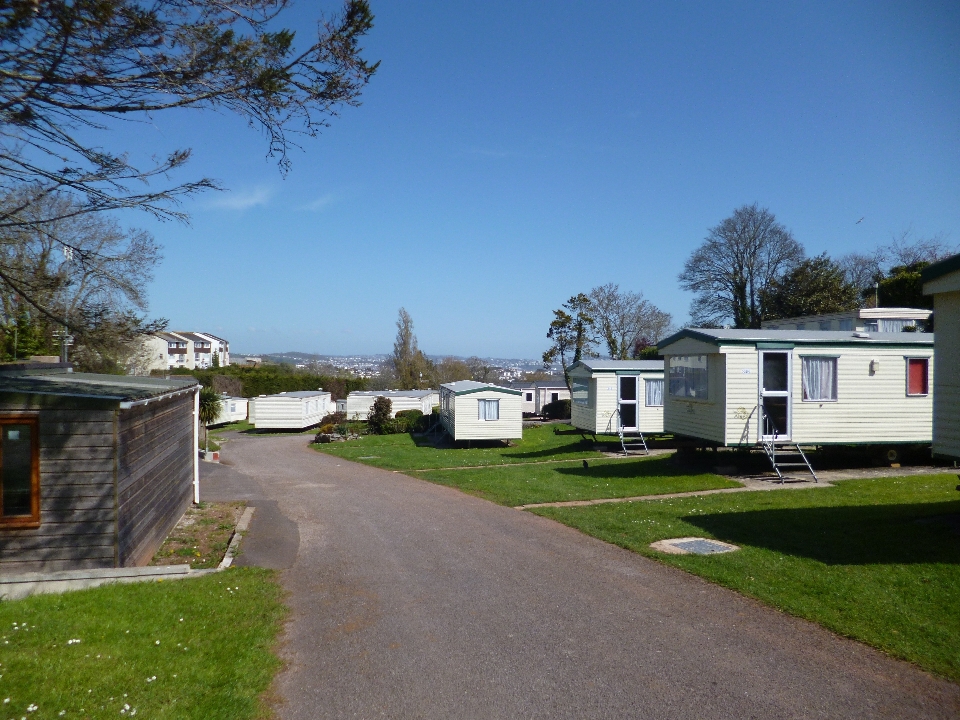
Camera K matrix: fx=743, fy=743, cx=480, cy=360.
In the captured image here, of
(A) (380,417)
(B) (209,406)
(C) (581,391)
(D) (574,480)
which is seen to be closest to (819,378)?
(D) (574,480)

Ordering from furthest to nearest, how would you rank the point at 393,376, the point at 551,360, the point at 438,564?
the point at 393,376, the point at 551,360, the point at 438,564

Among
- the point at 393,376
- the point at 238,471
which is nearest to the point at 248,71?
the point at 238,471

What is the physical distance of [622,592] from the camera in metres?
7.79

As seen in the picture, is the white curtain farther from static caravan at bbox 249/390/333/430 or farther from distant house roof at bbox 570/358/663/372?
static caravan at bbox 249/390/333/430

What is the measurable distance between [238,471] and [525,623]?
1735 centimetres

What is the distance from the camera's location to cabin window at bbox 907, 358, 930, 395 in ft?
54.3

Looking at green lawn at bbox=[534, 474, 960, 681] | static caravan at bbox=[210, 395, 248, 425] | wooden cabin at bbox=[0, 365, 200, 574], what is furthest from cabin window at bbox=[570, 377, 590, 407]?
static caravan at bbox=[210, 395, 248, 425]

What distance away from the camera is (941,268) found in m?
9.14

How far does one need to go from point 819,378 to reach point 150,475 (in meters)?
13.3

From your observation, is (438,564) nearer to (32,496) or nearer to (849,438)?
(32,496)

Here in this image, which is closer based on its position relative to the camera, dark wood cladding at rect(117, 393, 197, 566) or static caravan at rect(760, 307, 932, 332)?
dark wood cladding at rect(117, 393, 197, 566)

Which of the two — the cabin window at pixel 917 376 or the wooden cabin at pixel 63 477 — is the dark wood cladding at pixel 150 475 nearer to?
the wooden cabin at pixel 63 477

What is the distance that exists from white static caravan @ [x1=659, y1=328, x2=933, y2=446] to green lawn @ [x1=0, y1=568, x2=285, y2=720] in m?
10.9

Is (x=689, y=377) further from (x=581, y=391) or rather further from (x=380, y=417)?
(x=380, y=417)
